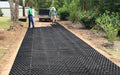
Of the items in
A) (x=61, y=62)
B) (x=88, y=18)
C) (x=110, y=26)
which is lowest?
(x=61, y=62)

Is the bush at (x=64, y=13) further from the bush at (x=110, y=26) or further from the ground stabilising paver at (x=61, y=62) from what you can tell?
the ground stabilising paver at (x=61, y=62)

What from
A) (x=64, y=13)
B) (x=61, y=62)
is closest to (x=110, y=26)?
(x=61, y=62)

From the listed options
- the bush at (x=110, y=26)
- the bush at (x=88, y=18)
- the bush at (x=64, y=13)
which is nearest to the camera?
the bush at (x=110, y=26)

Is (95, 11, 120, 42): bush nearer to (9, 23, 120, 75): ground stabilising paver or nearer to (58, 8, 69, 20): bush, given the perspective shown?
(9, 23, 120, 75): ground stabilising paver

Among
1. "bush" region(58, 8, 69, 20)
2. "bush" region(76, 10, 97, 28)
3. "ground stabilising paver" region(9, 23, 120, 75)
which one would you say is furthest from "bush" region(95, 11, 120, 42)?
"bush" region(58, 8, 69, 20)

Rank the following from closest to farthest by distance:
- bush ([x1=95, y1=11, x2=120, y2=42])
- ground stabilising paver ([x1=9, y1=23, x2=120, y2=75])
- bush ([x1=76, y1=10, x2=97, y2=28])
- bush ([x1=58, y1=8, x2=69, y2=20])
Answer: ground stabilising paver ([x1=9, y1=23, x2=120, y2=75]) < bush ([x1=95, y1=11, x2=120, y2=42]) < bush ([x1=76, y1=10, x2=97, y2=28]) < bush ([x1=58, y1=8, x2=69, y2=20])

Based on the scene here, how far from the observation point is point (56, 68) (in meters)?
5.11

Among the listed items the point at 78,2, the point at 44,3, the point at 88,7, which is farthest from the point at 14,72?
the point at 44,3

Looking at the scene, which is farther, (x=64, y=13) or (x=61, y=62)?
(x=64, y=13)

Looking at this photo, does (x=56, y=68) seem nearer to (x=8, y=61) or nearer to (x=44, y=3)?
(x=8, y=61)

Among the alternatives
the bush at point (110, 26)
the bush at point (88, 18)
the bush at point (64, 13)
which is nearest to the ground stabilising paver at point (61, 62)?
the bush at point (110, 26)

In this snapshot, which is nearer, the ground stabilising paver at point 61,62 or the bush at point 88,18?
the ground stabilising paver at point 61,62

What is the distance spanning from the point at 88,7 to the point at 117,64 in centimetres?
1105

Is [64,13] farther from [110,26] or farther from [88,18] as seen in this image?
[110,26]
